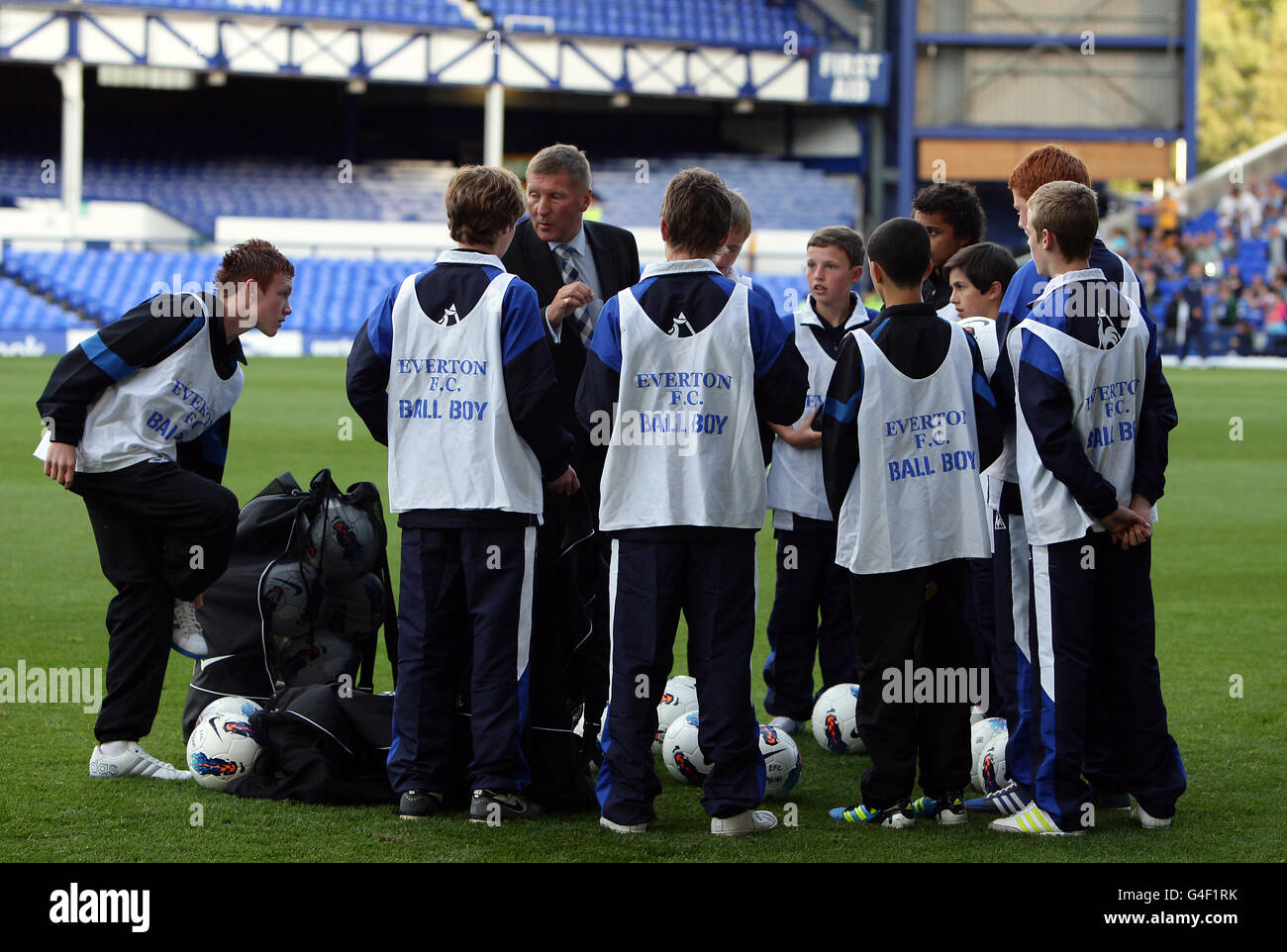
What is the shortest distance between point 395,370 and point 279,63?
1428 inches

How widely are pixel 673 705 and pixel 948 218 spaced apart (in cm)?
217

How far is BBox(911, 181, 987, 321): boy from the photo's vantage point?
5801 mm

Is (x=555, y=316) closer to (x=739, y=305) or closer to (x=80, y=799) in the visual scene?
(x=739, y=305)

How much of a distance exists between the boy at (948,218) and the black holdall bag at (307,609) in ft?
7.86

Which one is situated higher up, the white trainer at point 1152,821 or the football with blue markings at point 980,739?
the football with blue markings at point 980,739

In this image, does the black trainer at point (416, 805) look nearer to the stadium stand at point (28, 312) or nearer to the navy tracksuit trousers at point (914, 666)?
the navy tracksuit trousers at point (914, 666)

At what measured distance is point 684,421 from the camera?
4.60 m

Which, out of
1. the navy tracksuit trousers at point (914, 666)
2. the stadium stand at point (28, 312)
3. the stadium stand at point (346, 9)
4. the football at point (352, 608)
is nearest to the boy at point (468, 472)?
the football at point (352, 608)

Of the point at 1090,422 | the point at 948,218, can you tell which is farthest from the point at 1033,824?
the point at 948,218

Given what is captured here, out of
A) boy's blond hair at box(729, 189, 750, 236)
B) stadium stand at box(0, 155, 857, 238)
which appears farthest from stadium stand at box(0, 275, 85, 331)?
boy's blond hair at box(729, 189, 750, 236)

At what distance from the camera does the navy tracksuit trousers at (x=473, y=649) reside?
15.4 feet

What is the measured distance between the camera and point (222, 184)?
42656 millimetres

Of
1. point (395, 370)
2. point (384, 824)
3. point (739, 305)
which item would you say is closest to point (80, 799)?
point (384, 824)

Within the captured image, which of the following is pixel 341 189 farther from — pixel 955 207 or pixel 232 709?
pixel 232 709
